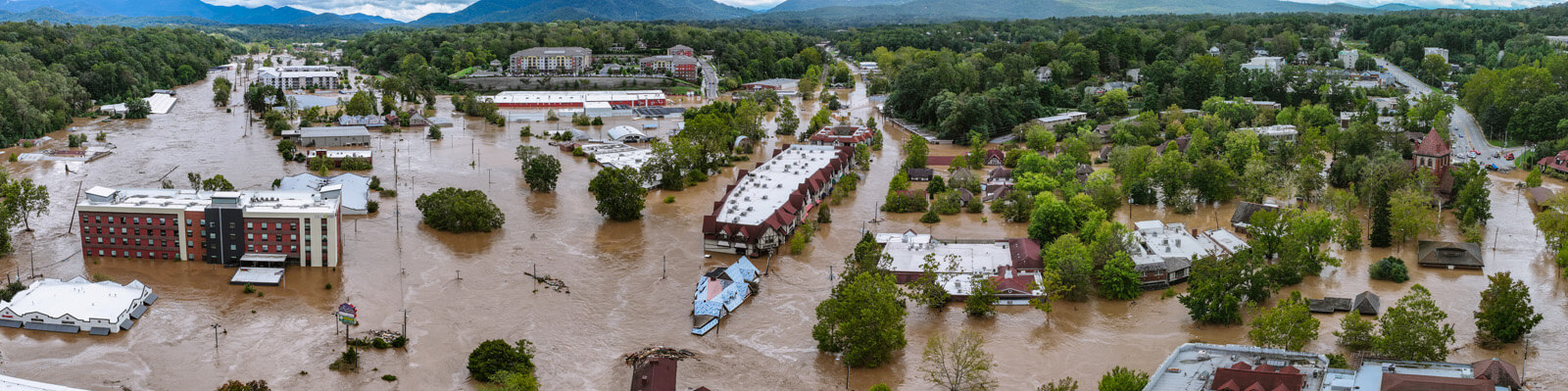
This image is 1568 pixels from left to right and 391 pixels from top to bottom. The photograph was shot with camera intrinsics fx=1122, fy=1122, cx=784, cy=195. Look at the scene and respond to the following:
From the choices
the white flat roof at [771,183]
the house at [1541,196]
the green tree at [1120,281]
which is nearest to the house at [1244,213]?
the green tree at [1120,281]

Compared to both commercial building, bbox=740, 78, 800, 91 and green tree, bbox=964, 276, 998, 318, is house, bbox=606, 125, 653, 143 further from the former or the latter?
green tree, bbox=964, 276, 998, 318

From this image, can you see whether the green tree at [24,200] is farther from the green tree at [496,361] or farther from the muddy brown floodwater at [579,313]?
the green tree at [496,361]

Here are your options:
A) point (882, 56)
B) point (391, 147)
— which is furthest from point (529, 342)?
point (882, 56)

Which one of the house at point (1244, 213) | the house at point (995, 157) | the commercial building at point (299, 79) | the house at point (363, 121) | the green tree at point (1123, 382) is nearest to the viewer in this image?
the green tree at point (1123, 382)

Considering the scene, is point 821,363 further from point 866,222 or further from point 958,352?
point 866,222

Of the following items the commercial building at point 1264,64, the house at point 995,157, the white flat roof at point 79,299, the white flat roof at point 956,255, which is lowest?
the white flat roof at point 79,299

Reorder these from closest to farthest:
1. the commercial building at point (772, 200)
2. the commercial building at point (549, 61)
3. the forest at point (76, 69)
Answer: the commercial building at point (772, 200), the forest at point (76, 69), the commercial building at point (549, 61)

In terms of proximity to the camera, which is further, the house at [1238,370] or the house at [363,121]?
the house at [363,121]
